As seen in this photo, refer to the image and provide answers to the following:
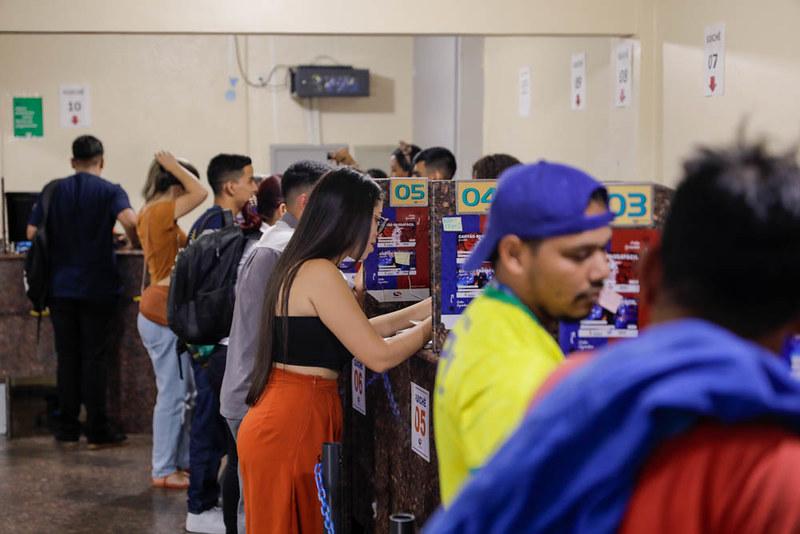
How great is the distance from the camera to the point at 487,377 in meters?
1.35

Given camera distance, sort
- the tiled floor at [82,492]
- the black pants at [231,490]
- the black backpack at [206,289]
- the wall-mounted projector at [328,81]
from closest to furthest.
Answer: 1. the black pants at [231,490]
2. the black backpack at [206,289]
3. the tiled floor at [82,492]
4. the wall-mounted projector at [328,81]

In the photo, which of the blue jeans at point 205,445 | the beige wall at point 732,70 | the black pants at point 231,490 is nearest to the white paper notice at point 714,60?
the beige wall at point 732,70

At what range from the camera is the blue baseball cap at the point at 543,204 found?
1.41m

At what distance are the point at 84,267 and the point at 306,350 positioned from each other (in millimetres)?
3385

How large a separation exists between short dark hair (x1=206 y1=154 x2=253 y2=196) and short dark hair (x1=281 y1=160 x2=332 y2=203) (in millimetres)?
1284

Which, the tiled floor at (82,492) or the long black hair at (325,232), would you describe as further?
the tiled floor at (82,492)

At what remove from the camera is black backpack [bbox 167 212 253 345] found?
402 cm

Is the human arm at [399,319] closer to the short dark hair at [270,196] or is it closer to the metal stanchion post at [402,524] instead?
the metal stanchion post at [402,524]

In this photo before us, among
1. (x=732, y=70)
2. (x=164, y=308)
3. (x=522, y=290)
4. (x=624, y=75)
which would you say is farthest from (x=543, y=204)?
(x=624, y=75)

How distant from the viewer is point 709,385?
35.1 inches

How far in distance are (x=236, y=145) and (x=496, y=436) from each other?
806cm

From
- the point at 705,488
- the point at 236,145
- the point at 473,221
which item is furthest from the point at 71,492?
the point at 705,488

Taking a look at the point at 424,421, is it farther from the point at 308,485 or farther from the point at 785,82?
the point at 785,82

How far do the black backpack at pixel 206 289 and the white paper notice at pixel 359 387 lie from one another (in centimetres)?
59
